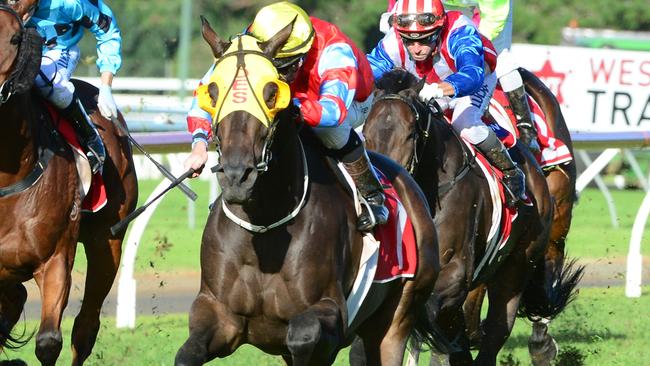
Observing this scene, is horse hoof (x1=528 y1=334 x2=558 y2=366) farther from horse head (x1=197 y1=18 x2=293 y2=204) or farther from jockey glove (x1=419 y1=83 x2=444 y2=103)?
horse head (x1=197 y1=18 x2=293 y2=204)

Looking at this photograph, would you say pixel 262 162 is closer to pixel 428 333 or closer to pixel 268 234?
pixel 268 234

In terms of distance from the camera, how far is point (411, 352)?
305 inches

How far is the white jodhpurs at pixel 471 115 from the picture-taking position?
25.0ft

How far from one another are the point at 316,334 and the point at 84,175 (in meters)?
2.29

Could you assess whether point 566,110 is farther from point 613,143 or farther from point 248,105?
point 248,105

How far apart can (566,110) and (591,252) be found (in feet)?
5.08

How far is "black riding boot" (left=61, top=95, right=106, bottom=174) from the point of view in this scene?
269 inches

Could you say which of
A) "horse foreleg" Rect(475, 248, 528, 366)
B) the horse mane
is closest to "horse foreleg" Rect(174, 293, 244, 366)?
the horse mane

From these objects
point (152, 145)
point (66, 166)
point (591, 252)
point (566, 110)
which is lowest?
point (591, 252)

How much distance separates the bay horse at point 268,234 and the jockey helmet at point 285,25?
19 centimetres

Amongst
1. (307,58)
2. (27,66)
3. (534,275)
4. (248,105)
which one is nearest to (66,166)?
(27,66)

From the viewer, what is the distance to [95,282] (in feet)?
24.5

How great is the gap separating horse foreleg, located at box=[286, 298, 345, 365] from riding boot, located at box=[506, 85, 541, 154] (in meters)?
3.94

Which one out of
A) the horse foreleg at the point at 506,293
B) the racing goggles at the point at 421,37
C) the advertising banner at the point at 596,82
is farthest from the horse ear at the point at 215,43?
the advertising banner at the point at 596,82
